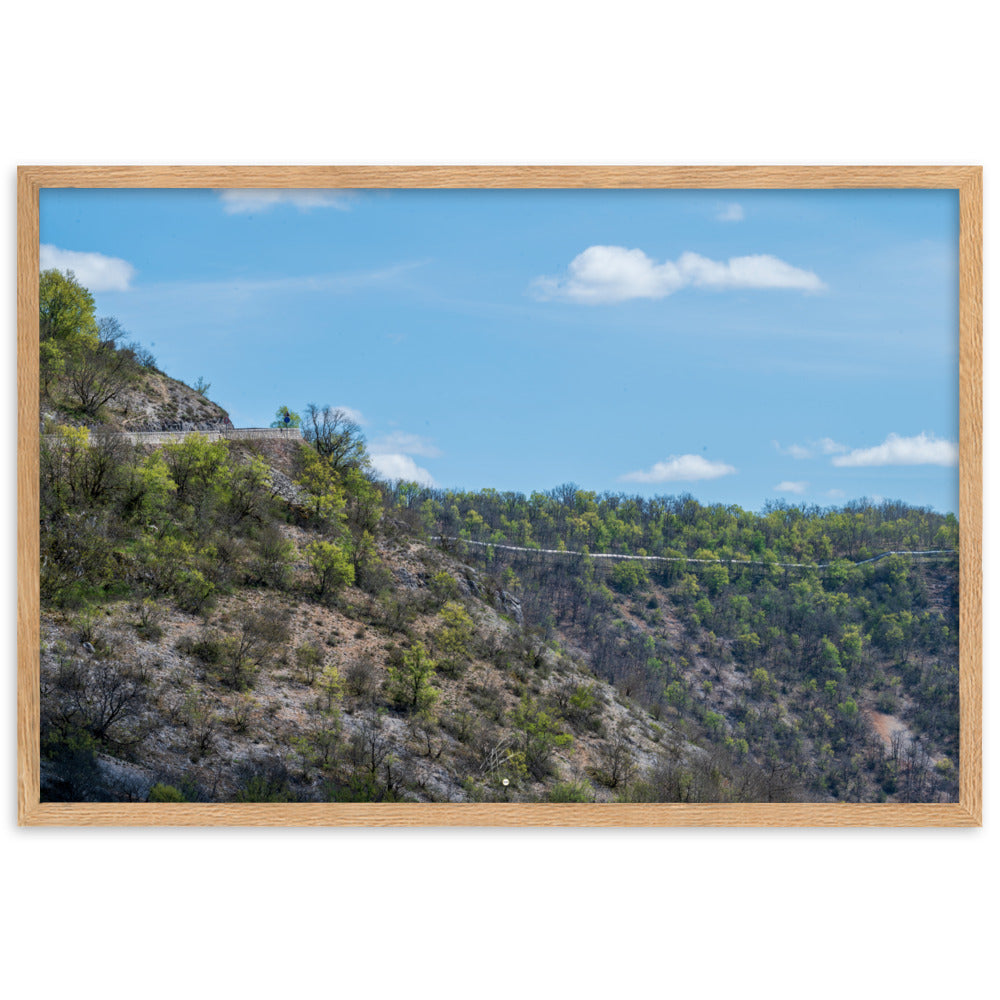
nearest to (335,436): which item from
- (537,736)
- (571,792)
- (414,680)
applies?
(414,680)

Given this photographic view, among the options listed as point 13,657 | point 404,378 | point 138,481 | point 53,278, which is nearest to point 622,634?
point 404,378

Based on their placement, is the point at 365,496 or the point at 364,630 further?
the point at 365,496

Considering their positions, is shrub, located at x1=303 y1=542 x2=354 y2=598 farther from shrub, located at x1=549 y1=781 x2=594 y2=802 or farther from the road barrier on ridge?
shrub, located at x1=549 y1=781 x2=594 y2=802

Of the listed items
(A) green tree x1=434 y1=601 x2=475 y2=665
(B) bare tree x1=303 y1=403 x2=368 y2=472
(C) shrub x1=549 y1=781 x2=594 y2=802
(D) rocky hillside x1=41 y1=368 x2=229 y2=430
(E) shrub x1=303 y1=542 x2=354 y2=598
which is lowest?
(C) shrub x1=549 y1=781 x2=594 y2=802

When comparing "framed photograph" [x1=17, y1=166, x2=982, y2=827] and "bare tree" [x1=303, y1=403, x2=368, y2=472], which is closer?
"framed photograph" [x1=17, y1=166, x2=982, y2=827]

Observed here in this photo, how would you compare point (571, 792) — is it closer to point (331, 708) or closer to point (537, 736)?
point (537, 736)

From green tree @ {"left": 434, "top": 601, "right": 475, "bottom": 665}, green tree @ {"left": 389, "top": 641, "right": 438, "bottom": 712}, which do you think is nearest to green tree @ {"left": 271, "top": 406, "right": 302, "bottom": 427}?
green tree @ {"left": 434, "top": 601, "right": 475, "bottom": 665}

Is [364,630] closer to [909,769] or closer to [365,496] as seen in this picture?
[365,496]

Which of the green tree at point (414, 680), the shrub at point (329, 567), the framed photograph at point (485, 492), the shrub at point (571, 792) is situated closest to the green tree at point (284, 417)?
the framed photograph at point (485, 492)
